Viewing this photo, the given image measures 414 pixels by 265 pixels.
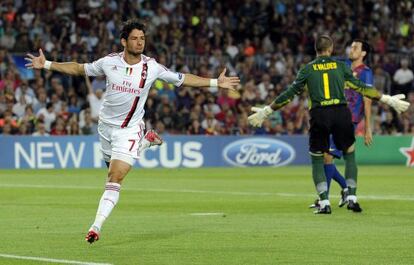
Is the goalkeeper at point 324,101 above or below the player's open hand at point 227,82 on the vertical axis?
below

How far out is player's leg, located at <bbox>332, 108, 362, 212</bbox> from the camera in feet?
51.4

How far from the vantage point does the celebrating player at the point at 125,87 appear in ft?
41.3

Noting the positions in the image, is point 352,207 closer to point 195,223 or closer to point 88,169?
point 195,223

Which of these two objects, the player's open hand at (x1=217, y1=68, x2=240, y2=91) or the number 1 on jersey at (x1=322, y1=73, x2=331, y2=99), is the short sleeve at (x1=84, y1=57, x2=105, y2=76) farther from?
the number 1 on jersey at (x1=322, y1=73, x2=331, y2=99)

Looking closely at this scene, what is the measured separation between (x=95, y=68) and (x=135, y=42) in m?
0.61

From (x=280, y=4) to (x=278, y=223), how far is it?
1074 inches

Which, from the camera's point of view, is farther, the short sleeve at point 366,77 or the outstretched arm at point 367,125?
the short sleeve at point 366,77

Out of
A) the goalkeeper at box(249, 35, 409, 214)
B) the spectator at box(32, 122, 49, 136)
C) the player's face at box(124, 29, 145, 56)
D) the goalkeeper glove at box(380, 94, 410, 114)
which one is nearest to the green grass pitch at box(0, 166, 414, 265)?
the goalkeeper at box(249, 35, 409, 214)

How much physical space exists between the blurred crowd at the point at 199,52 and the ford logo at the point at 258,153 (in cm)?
79

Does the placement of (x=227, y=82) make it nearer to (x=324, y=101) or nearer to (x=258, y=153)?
(x=324, y=101)

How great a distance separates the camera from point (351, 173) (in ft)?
52.7

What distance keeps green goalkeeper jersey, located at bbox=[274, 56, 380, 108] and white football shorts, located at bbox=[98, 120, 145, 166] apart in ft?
10.9

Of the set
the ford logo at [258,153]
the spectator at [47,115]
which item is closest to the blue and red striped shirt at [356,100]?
the spectator at [47,115]

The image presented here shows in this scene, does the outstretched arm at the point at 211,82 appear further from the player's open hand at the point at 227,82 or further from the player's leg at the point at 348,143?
the player's leg at the point at 348,143
